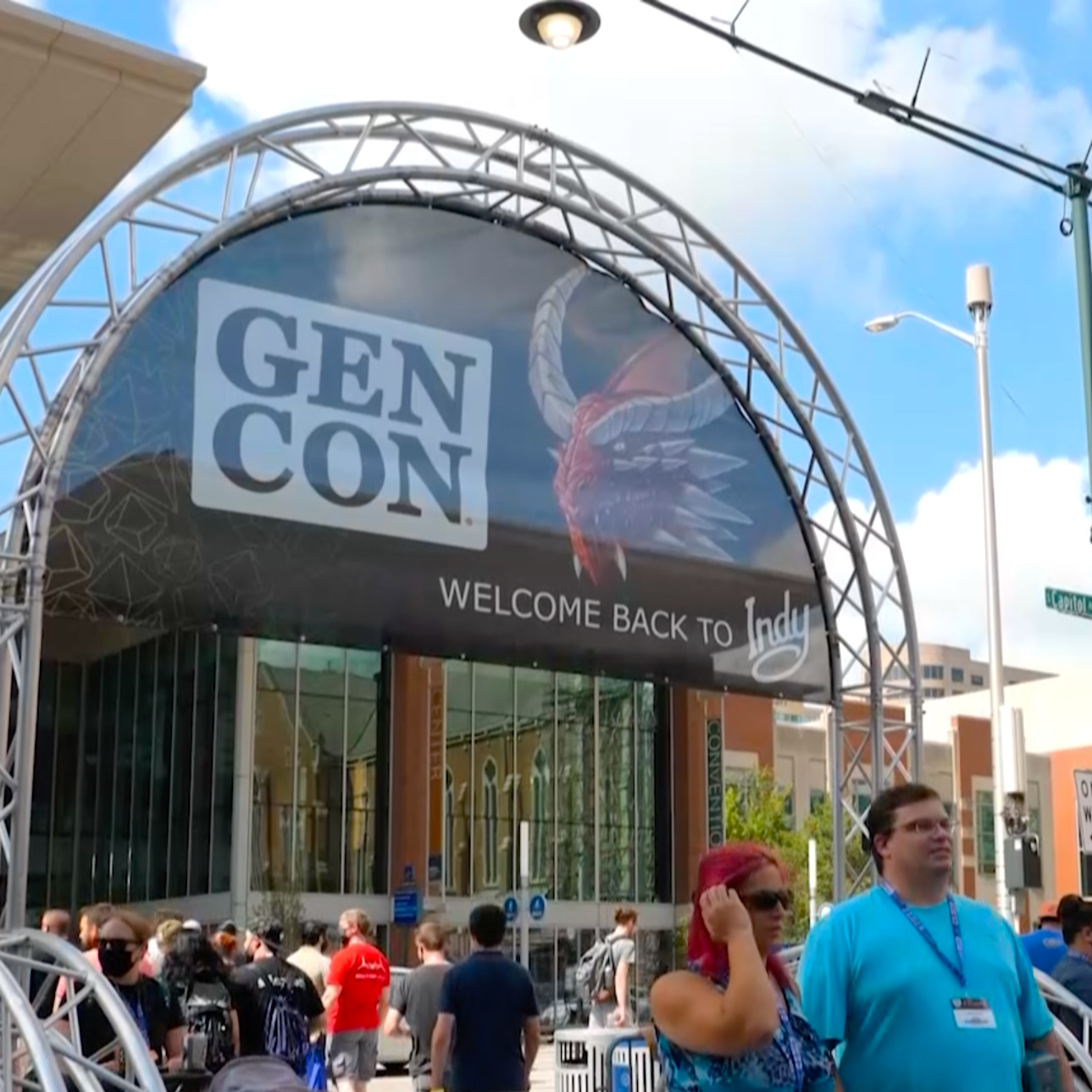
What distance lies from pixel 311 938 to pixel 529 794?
91.5ft

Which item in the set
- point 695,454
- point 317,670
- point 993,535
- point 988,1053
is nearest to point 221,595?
point 695,454

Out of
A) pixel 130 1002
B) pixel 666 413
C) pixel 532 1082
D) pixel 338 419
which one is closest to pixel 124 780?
pixel 532 1082

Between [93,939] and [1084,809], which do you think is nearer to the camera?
[93,939]

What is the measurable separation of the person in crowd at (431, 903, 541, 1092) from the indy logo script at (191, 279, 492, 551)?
16.6 ft

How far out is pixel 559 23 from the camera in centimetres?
1060

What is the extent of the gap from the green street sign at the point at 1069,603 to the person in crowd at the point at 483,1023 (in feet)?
22.2

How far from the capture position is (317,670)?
120ft

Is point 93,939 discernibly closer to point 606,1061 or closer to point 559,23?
point 606,1061

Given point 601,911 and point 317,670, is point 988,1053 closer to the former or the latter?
point 317,670

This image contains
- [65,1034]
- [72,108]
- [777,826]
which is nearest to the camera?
[65,1034]

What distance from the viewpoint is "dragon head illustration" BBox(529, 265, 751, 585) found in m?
14.1

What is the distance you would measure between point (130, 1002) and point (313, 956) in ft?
14.0

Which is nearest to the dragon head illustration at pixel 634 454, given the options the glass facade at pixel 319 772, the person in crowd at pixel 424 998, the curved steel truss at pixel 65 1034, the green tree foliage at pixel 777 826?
the person in crowd at pixel 424 998

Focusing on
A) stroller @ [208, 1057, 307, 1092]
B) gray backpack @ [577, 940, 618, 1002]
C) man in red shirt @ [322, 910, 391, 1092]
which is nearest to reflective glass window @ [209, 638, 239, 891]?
gray backpack @ [577, 940, 618, 1002]
